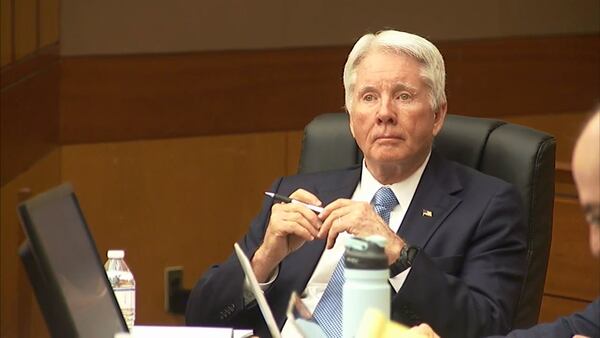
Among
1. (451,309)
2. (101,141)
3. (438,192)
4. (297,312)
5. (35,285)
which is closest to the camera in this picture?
(35,285)

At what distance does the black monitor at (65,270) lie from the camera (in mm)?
2023

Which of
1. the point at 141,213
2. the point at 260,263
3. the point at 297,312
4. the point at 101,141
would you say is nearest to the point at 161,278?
the point at 141,213

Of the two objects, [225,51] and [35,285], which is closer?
[35,285]

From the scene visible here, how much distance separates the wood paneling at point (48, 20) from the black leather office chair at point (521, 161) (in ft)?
6.71

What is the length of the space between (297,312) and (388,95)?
128cm

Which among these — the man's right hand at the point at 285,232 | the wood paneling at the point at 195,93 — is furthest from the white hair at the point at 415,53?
the wood paneling at the point at 195,93

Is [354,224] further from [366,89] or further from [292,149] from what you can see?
[292,149]

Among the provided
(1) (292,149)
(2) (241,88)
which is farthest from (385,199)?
(1) (292,149)

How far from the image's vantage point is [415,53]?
3.38 meters

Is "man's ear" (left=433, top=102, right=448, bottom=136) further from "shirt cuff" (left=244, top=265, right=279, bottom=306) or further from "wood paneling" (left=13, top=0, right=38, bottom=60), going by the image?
"wood paneling" (left=13, top=0, right=38, bottom=60)

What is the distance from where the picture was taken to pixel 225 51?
595 cm

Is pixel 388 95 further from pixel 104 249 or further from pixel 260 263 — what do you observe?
pixel 104 249

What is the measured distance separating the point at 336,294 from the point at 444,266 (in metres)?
0.28

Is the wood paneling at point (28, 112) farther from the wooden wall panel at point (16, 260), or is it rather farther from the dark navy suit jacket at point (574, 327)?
the dark navy suit jacket at point (574, 327)
